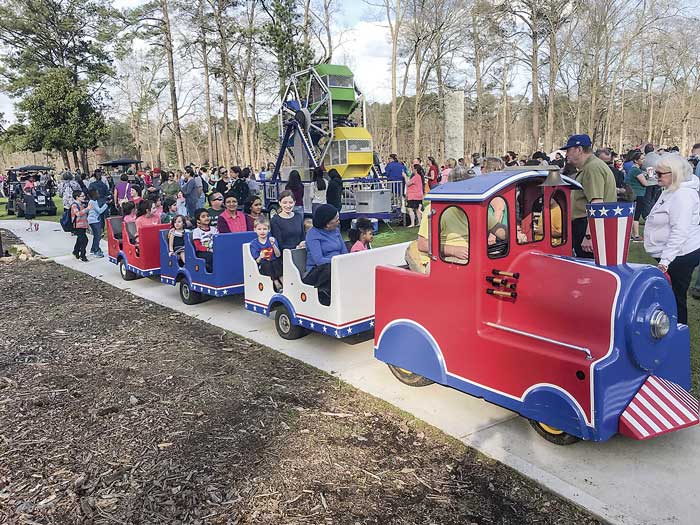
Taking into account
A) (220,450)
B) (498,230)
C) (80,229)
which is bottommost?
(220,450)

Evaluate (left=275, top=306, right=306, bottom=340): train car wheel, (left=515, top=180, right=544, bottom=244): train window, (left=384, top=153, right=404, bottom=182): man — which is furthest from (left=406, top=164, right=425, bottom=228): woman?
(left=515, top=180, right=544, bottom=244): train window

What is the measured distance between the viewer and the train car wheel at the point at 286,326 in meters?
5.71

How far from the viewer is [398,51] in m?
29.7

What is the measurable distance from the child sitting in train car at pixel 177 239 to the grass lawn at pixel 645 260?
15.2 feet

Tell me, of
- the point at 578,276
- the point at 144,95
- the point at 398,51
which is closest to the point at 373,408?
the point at 578,276

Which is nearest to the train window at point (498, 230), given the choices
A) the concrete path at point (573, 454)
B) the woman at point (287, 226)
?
the concrete path at point (573, 454)

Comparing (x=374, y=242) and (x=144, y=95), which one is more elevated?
(x=144, y=95)

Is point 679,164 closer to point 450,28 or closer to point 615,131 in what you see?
point 450,28

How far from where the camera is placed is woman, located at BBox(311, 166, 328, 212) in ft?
44.0

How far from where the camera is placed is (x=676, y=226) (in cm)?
440

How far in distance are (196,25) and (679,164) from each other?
31900mm

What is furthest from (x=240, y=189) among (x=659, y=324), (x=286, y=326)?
(x=659, y=324)

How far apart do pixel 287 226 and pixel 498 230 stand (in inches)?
124

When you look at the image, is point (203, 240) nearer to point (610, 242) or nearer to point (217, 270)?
point (217, 270)
